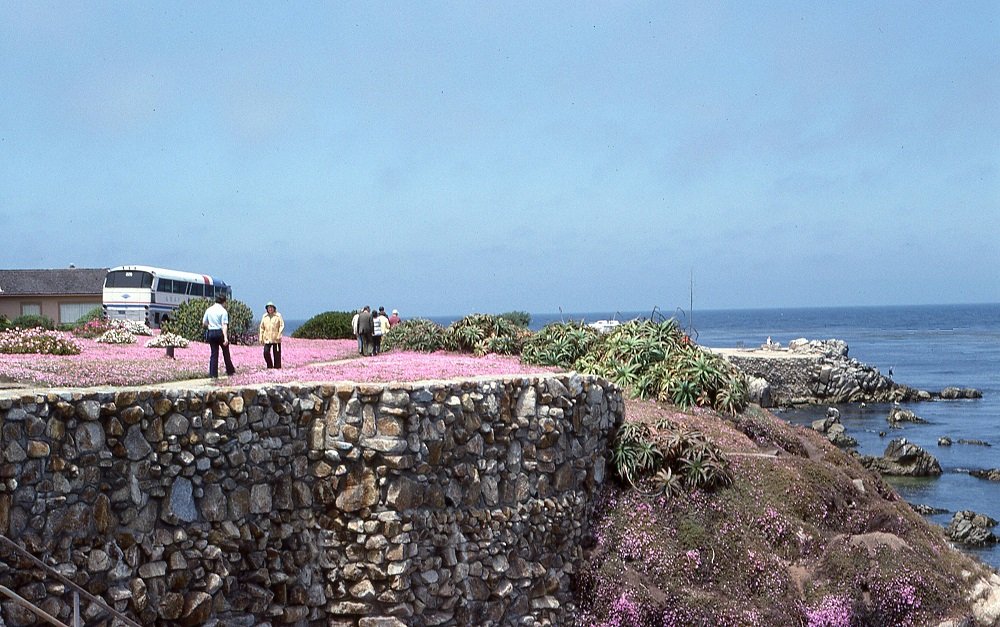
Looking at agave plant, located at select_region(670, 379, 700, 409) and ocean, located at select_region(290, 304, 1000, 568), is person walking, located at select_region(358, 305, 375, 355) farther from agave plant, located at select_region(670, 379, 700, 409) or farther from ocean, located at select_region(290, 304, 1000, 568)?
agave plant, located at select_region(670, 379, 700, 409)

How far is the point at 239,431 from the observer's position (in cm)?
1297

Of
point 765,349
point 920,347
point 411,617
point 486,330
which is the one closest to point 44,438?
point 411,617

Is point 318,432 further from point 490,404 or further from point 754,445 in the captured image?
point 754,445

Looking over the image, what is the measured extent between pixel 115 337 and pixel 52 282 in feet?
74.6

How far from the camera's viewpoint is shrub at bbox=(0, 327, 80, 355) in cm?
2322

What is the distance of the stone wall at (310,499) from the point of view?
11.4m

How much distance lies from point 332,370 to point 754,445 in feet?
28.2

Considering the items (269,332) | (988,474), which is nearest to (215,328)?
(269,332)

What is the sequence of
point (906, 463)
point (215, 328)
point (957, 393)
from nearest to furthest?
point (215, 328), point (906, 463), point (957, 393)

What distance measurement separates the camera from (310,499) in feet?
45.0

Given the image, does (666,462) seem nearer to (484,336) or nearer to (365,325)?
(484,336)

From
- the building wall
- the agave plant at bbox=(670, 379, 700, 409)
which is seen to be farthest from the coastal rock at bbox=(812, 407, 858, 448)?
the building wall

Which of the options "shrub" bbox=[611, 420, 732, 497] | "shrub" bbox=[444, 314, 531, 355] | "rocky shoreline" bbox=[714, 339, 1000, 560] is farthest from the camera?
"rocky shoreline" bbox=[714, 339, 1000, 560]

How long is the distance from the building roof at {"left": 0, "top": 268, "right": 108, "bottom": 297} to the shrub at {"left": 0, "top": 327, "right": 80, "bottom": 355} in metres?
25.0
